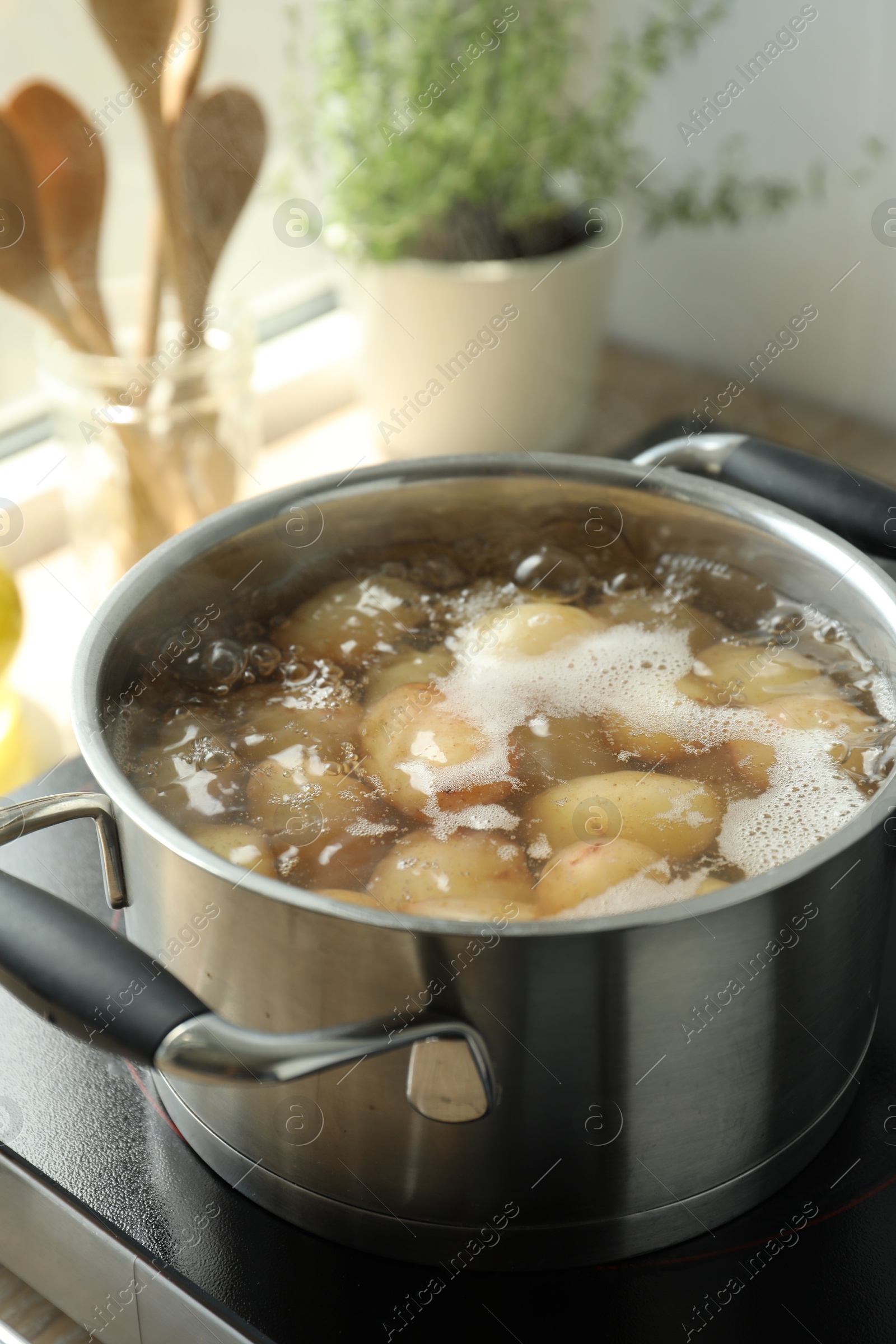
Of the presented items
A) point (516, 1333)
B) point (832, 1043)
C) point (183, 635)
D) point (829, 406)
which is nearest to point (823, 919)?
point (832, 1043)

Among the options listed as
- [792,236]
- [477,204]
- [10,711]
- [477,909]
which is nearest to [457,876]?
[477,909]

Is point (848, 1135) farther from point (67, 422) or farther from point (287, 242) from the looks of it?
point (287, 242)

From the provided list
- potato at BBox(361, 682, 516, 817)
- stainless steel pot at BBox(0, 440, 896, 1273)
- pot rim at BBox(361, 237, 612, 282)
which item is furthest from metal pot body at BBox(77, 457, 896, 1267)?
pot rim at BBox(361, 237, 612, 282)

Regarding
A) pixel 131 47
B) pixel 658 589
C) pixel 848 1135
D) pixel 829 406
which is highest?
pixel 131 47

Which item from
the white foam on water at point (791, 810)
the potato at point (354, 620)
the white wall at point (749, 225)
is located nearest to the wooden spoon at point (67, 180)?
the white wall at point (749, 225)

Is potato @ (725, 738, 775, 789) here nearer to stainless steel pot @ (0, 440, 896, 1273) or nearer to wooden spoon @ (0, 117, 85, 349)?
stainless steel pot @ (0, 440, 896, 1273)

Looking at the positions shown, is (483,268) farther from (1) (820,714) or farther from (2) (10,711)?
(1) (820,714)
